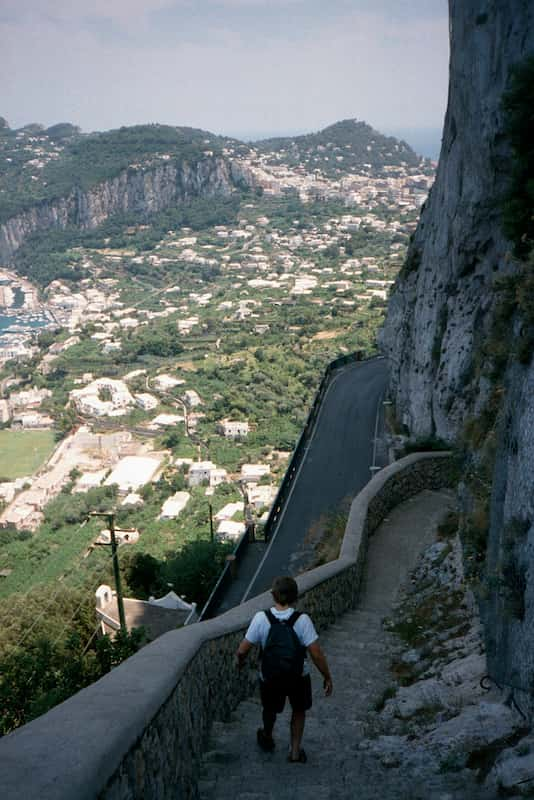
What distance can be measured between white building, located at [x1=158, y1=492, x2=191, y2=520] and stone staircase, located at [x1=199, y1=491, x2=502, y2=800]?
30.3 meters

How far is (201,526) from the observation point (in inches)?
1367

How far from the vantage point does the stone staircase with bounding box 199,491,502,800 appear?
153 inches

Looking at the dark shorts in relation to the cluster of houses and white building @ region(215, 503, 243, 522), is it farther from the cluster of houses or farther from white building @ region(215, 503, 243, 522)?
the cluster of houses

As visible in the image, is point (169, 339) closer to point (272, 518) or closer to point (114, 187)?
point (272, 518)

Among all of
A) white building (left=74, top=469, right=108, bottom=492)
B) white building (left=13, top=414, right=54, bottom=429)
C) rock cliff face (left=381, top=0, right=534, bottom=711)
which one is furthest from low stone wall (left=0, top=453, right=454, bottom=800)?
white building (left=13, top=414, right=54, bottom=429)

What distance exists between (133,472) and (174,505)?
783 cm

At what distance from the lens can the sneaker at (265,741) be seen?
433cm

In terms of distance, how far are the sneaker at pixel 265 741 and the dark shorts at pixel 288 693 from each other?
0.29m

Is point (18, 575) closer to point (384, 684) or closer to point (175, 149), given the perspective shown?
point (384, 684)

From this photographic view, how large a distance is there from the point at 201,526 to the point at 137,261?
93201mm

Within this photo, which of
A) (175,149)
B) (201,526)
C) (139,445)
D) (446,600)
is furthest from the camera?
(175,149)

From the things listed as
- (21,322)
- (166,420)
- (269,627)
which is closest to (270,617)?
(269,627)

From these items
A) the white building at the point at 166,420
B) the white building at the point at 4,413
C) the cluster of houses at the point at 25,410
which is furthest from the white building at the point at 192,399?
the white building at the point at 4,413

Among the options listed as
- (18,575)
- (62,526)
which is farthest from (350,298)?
(18,575)
